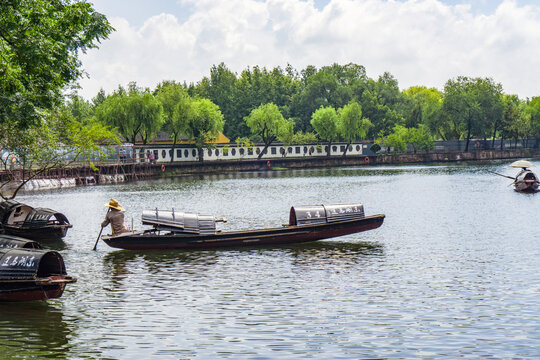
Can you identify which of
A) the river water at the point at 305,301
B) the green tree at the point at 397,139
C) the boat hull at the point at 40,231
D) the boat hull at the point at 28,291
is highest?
the green tree at the point at 397,139

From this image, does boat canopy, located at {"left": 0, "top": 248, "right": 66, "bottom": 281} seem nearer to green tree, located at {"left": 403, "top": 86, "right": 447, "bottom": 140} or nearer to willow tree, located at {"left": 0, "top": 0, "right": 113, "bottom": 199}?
willow tree, located at {"left": 0, "top": 0, "right": 113, "bottom": 199}

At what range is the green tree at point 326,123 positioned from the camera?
127 metres

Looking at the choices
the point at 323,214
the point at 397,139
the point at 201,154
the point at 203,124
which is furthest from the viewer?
the point at 397,139

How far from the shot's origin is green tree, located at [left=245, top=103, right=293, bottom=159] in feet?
393

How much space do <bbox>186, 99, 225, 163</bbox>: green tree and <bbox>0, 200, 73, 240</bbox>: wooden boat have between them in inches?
2949

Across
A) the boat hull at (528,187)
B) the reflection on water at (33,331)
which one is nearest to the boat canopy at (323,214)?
the reflection on water at (33,331)

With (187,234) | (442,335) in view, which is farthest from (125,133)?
(442,335)

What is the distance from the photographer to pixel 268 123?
120375 millimetres

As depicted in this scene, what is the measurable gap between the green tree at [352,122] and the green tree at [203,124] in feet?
95.6

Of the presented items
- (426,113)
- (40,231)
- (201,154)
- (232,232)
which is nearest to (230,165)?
(201,154)

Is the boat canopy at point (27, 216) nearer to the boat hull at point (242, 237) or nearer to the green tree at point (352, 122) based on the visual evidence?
the boat hull at point (242, 237)

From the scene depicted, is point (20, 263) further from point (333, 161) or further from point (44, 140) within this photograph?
point (333, 161)

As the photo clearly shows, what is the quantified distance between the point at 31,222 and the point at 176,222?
892 centimetres

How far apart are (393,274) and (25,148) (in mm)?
23630
